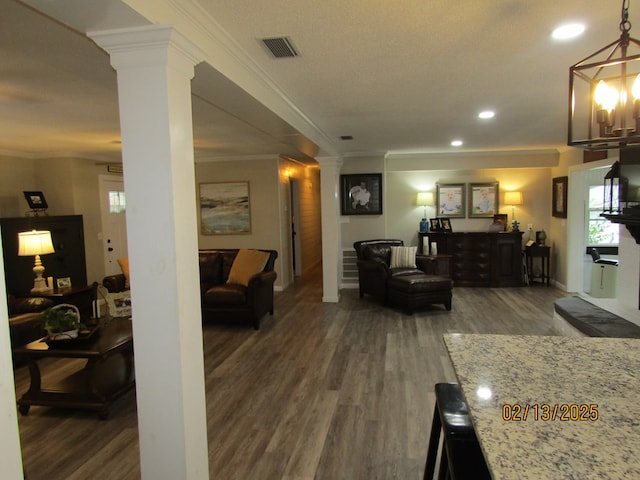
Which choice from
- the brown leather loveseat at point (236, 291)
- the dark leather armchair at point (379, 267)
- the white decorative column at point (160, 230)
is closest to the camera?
the white decorative column at point (160, 230)

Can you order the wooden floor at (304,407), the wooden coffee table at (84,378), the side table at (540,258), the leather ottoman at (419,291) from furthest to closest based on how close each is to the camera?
1. the side table at (540,258)
2. the leather ottoman at (419,291)
3. the wooden coffee table at (84,378)
4. the wooden floor at (304,407)

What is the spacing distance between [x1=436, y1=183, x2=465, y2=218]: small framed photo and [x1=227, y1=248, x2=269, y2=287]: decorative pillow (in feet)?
12.3

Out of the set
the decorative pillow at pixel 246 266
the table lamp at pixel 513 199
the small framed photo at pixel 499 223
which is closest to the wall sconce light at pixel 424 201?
the small framed photo at pixel 499 223

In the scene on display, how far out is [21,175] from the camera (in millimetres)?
6121

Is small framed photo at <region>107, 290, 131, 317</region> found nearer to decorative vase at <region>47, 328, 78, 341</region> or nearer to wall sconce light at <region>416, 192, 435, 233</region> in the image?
decorative vase at <region>47, 328, 78, 341</region>

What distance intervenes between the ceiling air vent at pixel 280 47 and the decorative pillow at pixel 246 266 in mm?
3357

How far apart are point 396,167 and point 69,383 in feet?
19.5

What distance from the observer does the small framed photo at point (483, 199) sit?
297 inches

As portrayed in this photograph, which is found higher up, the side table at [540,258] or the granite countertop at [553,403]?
the granite countertop at [553,403]

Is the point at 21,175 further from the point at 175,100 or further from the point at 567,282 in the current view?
the point at 567,282

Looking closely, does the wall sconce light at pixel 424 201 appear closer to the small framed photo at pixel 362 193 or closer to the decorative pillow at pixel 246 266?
the small framed photo at pixel 362 193

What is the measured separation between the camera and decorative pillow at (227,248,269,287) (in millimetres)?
5355

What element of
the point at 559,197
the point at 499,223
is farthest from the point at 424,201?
the point at 559,197
